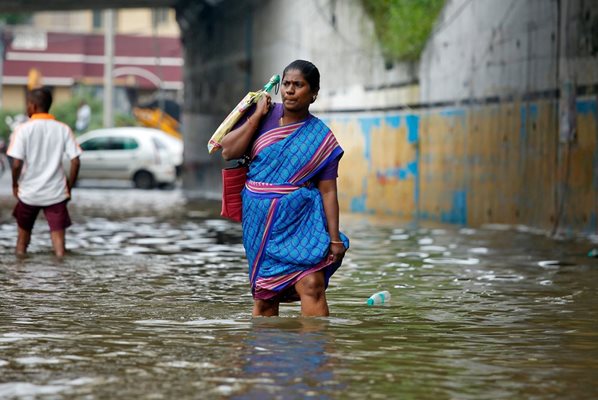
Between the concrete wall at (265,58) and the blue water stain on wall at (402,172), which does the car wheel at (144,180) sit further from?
the blue water stain on wall at (402,172)

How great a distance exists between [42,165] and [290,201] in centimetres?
649

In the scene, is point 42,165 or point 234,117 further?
point 42,165

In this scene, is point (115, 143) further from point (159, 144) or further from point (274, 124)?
point (274, 124)

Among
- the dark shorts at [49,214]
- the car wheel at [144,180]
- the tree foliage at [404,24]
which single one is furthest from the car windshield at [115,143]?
the dark shorts at [49,214]

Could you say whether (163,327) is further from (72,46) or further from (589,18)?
(72,46)

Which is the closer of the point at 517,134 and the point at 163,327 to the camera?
the point at 163,327

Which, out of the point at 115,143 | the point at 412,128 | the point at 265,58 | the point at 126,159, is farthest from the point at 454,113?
the point at 115,143

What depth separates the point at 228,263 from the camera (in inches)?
565

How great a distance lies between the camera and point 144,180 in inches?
1496

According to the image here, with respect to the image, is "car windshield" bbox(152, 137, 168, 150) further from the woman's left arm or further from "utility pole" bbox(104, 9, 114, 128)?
the woman's left arm

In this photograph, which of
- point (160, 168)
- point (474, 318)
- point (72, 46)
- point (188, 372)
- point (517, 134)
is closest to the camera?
point (188, 372)

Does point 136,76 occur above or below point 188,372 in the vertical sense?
above

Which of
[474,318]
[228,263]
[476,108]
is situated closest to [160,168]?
[476,108]

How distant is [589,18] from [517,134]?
2.25 meters
